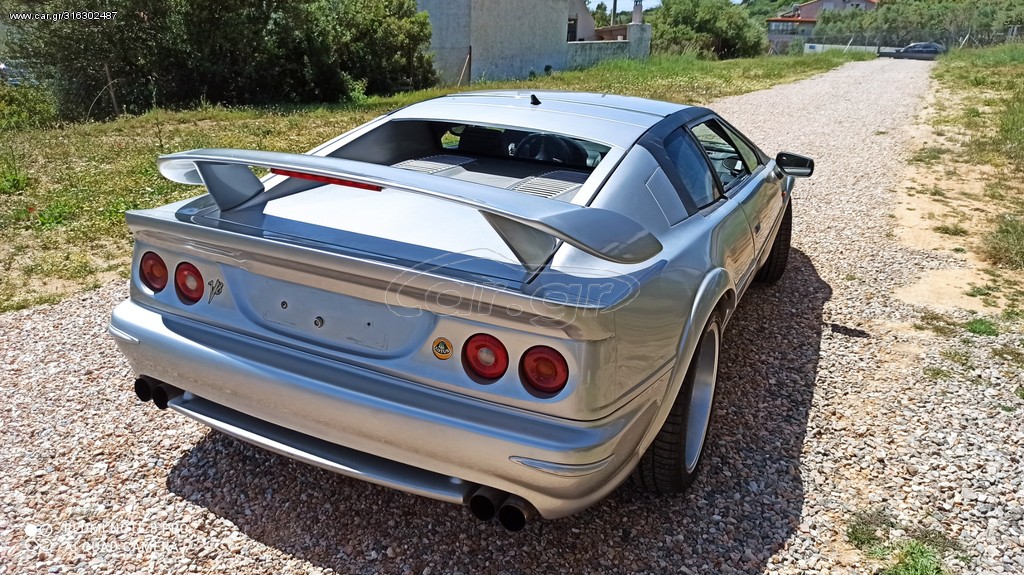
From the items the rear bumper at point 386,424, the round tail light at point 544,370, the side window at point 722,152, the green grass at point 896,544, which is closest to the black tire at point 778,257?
the side window at point 722,152

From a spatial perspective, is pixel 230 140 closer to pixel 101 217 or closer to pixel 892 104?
pixel 101 217

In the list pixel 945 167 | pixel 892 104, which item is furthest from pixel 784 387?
pixel 892 104

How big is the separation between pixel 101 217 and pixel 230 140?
4.29m

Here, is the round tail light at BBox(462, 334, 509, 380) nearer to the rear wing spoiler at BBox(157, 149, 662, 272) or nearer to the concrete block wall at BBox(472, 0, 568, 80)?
the rear wing spoiler at BBox(157, 149, 662, 272)

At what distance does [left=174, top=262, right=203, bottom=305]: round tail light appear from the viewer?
250 centimetres

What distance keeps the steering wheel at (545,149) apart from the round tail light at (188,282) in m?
1.58

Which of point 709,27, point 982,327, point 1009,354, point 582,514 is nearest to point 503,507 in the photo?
point 582,514

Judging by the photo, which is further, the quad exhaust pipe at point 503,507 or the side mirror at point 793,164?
the side mirror at point 793,164

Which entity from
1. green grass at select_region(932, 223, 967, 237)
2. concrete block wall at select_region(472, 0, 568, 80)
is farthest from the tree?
green grass at select_region(932, 223, 967, 237)

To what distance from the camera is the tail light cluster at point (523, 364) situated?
6.67ft

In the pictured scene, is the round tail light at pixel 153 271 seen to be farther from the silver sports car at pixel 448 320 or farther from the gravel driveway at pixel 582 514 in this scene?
the gravel driveway at pixel 582 514

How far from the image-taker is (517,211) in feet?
6.38

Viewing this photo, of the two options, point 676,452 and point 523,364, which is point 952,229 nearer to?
point 676,452

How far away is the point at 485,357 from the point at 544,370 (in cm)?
18
